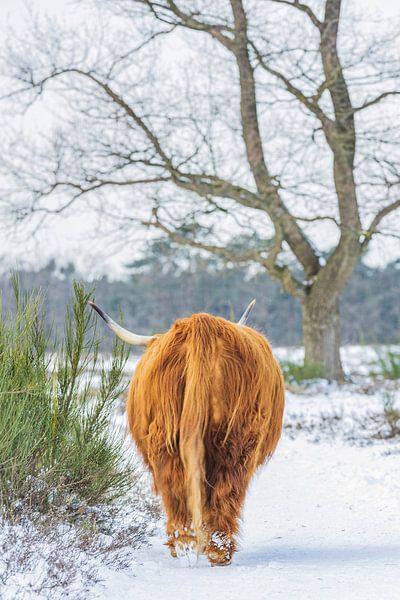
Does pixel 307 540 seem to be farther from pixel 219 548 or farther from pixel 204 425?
pixel 204 425

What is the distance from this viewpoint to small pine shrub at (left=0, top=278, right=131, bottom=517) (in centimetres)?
341

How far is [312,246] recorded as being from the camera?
1370 centimetres

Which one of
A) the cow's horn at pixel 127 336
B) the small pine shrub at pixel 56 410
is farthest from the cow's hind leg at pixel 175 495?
the cow's horn at pixel 127 336

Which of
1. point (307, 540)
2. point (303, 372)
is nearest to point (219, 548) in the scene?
point (307, 540)

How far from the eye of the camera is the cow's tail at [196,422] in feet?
10.9

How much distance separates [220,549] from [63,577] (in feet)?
2.86

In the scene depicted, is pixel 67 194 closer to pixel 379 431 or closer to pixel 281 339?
pixel 379 431

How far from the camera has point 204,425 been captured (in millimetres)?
3371

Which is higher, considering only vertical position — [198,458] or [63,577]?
[198,458]

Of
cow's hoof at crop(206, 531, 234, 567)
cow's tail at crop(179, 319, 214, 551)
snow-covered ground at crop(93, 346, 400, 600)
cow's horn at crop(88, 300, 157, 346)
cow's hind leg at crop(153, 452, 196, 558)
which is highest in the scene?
cow's horn at crop(88, 300, 157, 346)

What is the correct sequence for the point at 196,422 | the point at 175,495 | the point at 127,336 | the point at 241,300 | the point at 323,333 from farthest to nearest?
the point at 241,300 → the point at 323,333 → the point at 127,336 → the point at 175,495 → the point at 196,422

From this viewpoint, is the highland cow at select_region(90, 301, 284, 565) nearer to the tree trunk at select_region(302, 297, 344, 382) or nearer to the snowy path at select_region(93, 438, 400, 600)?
the snowy path at select_region(93, 438, 400, 600)

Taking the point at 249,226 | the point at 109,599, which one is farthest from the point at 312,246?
the point at 109,599

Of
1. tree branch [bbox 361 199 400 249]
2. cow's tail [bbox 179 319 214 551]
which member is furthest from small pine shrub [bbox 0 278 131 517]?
tree branch [bbox 361 199 400 249]
